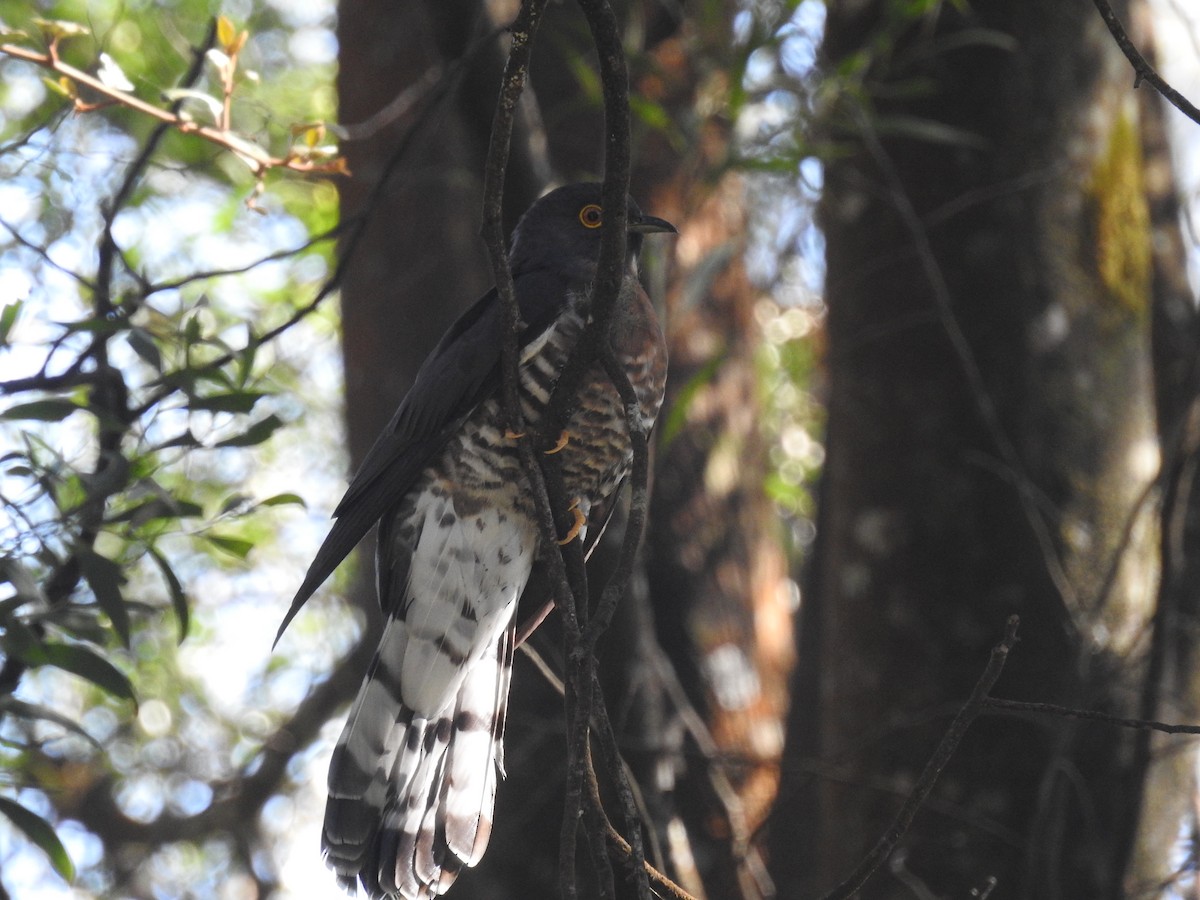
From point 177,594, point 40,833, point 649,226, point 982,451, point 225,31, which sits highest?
point 225,31

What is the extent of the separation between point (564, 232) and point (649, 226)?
0.87ft

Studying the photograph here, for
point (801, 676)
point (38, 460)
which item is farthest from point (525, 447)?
point (801, 676)

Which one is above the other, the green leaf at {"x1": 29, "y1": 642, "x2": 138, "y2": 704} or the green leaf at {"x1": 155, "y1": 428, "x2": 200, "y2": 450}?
the green leaf at {"x1": 155, "y1": 428, "x2": 200, "y2": 450}

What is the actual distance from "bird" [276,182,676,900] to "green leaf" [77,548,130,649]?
373 millimetres

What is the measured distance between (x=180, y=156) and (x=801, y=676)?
12.7 feet

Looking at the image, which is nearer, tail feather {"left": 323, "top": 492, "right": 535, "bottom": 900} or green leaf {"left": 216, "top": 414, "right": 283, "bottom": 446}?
tail feather {"left": 323, "top": 492, "right": 535, "bottom": 900}

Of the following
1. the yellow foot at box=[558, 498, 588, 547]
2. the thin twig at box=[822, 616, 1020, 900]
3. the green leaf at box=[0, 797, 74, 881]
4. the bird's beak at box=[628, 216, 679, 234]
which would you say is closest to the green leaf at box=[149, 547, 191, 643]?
the green leaf at box=[0, 797, 74, 881]

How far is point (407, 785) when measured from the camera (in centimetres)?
257

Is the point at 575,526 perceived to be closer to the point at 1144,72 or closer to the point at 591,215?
the point at 591,215

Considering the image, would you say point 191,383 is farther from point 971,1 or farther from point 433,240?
point 971,1

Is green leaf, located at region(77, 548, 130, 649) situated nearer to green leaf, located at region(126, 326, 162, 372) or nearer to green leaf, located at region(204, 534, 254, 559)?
green leaf, located at region(204, 534, 254, 559)

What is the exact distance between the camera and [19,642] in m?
2.31

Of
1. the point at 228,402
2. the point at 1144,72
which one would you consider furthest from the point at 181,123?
the point at 1144,72

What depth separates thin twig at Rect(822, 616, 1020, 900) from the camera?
150 cm
